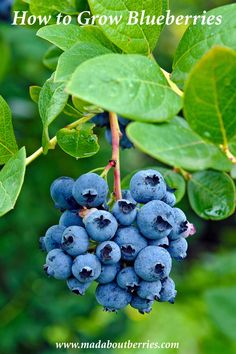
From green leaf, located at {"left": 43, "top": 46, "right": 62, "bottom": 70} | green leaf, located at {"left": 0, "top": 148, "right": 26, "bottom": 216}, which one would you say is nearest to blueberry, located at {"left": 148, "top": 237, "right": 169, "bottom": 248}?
green leaf, located at {"left": 0, "top": 148, "right": 26, "bottom": 216}

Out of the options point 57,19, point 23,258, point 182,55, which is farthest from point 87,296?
point 182,55

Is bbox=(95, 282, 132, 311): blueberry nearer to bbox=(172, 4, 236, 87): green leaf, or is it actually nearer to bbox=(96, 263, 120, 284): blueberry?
bbox=(96, 263, 120, 284): blueberry

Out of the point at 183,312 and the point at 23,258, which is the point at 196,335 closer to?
the point at 183,312

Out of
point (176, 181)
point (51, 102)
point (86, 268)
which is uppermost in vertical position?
point (51, 102)

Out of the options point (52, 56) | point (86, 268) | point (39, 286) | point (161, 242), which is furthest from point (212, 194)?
point (39, 286)

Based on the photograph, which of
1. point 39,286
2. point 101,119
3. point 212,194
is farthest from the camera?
point 39,286

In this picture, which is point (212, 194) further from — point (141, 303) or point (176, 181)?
point (141, 303)
